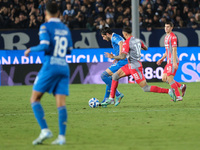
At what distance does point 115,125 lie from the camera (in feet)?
29.3

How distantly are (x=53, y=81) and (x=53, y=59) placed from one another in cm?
31

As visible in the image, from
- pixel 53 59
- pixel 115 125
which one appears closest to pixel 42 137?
pixel 53 59

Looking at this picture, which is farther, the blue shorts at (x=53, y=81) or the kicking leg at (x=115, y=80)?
the kicking leg at (x=115, y=80)

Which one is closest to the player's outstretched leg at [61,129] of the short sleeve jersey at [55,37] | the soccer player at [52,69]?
the soccer player at [52,69]

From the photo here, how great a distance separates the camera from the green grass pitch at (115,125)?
22.6 ft

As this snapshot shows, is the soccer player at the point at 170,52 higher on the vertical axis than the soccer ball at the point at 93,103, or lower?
higher

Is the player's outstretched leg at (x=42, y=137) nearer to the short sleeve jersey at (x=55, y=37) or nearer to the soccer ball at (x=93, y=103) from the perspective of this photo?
the short sleeve jersey at (x=55, y=37)

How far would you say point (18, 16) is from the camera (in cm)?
2348

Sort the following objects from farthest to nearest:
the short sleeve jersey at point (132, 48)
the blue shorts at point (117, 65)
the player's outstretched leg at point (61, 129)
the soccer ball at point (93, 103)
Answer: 1. the blue shorts at point (117, 65)
2. the soccer ball at point (93, 103)
3. the short sleeve jersey at point (132, 48)
4. the player's outstretched leg at point (61, 129)

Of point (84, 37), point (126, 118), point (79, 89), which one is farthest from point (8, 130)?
point (84, 37)

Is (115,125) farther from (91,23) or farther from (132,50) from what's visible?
(91,23)

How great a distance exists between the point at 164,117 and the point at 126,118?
760 mm

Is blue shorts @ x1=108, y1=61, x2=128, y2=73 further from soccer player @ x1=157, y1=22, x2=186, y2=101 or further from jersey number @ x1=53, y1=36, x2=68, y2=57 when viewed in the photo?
jersey number @ x1=53, y1=36, x2=68, y2=57

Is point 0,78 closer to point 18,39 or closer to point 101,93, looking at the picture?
point 18,39
